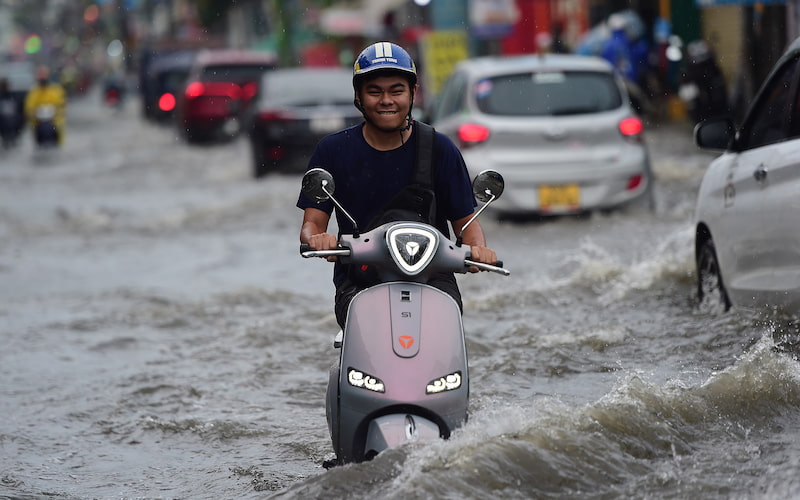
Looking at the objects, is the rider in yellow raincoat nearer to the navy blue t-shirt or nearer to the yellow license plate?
the yellow license plate

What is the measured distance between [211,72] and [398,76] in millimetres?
25065

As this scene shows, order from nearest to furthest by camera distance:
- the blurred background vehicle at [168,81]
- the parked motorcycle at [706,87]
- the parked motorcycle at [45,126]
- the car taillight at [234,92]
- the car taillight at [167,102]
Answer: the parked motorcycle at [706,87] → the car taillight at [234,92] → the parked motorcycle at [45,126] → the car taillight at [167,102] → the blurred background vehicle at [168,81]

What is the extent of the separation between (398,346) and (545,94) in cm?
928

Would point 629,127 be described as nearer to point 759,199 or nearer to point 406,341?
point 759,199

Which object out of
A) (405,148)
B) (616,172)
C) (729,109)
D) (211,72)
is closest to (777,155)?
(405,148)

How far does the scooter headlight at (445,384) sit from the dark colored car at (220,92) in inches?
976

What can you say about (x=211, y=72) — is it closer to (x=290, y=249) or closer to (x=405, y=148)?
(x=290, y=249)

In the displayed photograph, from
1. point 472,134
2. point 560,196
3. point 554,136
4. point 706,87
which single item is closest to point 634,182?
point 560,196

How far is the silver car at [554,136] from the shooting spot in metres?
13.4

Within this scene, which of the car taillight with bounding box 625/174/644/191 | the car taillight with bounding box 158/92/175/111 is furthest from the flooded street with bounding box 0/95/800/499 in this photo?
the car taillight with bounding box 158/92/175/111

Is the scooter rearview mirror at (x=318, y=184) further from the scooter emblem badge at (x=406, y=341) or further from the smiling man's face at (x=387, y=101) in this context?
the scooter emblem badge at (x=406, y=341)

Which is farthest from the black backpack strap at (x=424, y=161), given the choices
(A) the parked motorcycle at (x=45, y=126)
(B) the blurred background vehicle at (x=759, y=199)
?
(A) the parked motorcycle at (x=45, y=126)

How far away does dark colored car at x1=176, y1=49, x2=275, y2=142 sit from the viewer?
29406 millimetres

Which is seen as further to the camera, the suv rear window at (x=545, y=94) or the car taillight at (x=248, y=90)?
the car taillight at (x=248, y=90)
